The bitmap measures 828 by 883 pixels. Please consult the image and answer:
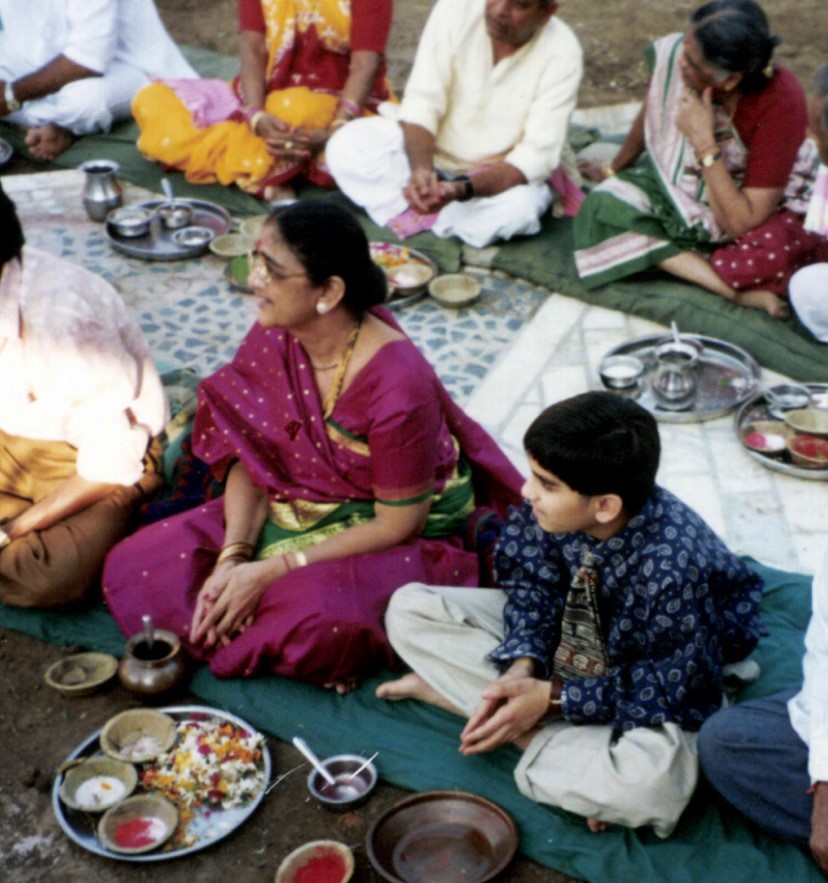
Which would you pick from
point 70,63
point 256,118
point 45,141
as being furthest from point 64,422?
point 70,63

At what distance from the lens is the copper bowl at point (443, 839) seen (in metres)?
3.02

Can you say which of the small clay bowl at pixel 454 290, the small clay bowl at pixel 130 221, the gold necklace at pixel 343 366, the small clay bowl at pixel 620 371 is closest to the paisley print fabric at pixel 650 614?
the gold necklace at pixel 343 366

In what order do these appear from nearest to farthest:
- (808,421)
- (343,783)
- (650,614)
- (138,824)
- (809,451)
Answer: (650,614) → (138,824) → (343,783) → (809,451) → (808,421)

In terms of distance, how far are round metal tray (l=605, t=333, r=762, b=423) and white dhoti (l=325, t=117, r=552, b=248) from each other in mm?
992

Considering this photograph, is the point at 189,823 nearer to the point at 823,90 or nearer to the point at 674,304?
the point at 823,90

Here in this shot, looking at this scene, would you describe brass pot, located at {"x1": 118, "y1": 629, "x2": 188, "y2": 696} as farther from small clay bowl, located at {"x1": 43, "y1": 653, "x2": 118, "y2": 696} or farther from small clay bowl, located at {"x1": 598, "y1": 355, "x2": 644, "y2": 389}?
small clay bowl, located at {"x1": 598, "y1": 355, "x2": 644, "y2": 389}

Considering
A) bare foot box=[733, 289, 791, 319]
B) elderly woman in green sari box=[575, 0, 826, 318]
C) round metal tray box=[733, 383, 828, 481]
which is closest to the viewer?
round metal tray box=[733, 383, 828, 481]

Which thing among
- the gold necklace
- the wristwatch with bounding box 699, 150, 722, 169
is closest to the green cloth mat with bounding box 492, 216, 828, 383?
the wristwatch with bounding box 699, 150, 722, 169

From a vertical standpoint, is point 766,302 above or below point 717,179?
below

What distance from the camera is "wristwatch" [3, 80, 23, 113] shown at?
7086 mm

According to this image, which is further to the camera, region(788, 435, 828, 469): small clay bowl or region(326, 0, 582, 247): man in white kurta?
region(326, 0, 582, 247): man in white kurta

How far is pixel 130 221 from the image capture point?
6.30 meters

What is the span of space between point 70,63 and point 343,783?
5221 millimetres

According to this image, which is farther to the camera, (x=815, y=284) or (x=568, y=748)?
(x=815, y=284)
